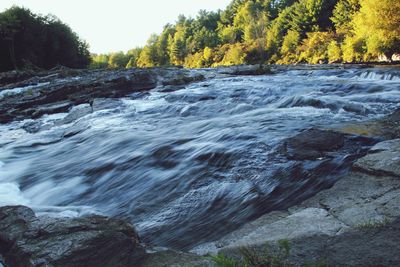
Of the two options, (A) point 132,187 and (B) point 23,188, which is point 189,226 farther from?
(B) point 23,188

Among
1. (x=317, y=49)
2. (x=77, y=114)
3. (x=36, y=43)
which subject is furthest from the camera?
(x=36, y=43)

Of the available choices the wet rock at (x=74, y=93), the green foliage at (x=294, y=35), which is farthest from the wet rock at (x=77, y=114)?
the green foliage at (x=294, y=35)

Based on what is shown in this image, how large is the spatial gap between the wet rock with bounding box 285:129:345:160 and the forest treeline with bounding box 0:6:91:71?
40946 mm

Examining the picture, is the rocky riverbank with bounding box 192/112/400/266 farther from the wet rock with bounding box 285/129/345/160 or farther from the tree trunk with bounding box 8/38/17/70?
the tree trunk with bounding box 8/38/17/70

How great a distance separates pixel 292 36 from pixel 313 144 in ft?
191

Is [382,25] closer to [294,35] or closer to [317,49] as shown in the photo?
[317,49]

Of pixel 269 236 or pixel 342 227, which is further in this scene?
pixel 269 236

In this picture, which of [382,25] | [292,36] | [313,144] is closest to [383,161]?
[313,144]

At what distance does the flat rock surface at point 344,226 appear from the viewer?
9.12 ft

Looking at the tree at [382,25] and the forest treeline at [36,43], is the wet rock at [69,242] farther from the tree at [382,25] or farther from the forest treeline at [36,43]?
the forest treeline at [36,43]

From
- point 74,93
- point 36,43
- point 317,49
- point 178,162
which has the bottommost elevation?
point 178,162

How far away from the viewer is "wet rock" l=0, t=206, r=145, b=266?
9.74ft

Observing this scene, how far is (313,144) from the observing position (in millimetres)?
6152

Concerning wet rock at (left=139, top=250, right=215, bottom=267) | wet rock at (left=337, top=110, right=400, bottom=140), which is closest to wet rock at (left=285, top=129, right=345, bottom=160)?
wet rock at (left=337, top=110, right=400, bottom=140)
